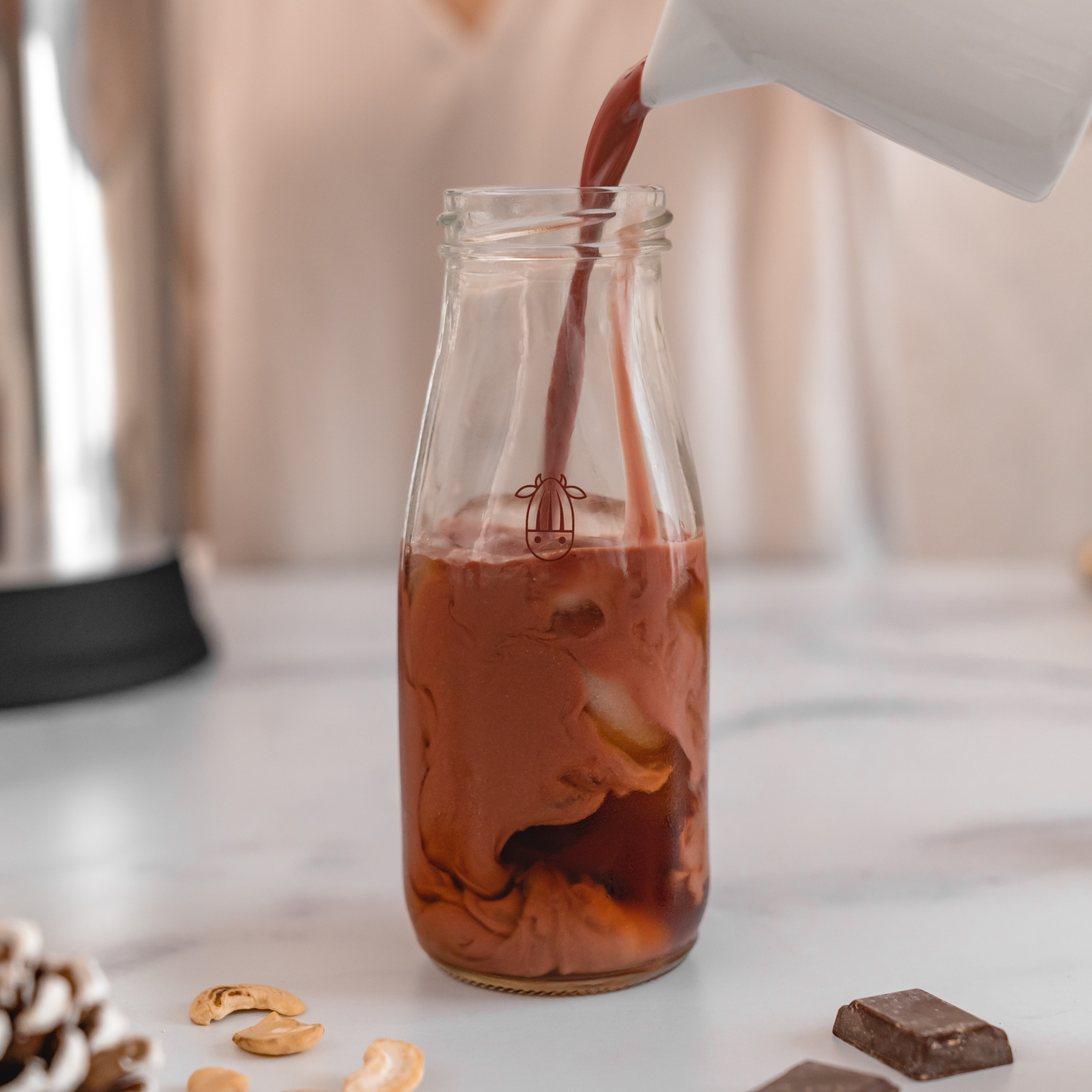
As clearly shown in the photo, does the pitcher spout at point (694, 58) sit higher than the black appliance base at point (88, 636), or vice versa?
the pitcher spout at point (694, 58)

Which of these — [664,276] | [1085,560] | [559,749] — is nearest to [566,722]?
[559,749]

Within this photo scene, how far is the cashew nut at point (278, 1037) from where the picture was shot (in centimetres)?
32

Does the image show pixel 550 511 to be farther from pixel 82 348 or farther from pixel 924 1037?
pixel 82 348

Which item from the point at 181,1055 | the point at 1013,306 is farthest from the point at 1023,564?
the point at 181,1055

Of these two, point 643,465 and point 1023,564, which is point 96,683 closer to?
point 643,465

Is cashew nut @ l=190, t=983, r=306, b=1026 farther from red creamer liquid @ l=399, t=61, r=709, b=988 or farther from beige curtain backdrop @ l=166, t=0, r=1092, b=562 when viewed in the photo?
beige curtain backdrop @ l=166, t=0, r=1092, b=562

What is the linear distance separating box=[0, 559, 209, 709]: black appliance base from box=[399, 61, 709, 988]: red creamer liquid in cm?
33

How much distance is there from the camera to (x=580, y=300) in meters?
0.35

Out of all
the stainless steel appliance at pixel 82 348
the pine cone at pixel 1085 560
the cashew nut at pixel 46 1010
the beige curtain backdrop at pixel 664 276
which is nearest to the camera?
the cashew nut at pixel 46 1010

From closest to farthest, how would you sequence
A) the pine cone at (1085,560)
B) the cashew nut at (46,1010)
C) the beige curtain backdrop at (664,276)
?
the cashew nut at (46,1010) < the pine cone at (1085,560) < the beige curtain backdrop at (664,276)

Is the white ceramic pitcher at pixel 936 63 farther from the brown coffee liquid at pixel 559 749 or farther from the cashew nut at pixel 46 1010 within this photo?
the cashew nut at pixel 46 1010

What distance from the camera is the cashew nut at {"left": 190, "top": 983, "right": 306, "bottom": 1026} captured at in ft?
1.13

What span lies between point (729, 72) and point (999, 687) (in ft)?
1.38

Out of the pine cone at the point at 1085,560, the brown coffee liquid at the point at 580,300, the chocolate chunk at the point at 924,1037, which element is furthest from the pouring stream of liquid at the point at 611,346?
the pine cone at the point at 1085,560
